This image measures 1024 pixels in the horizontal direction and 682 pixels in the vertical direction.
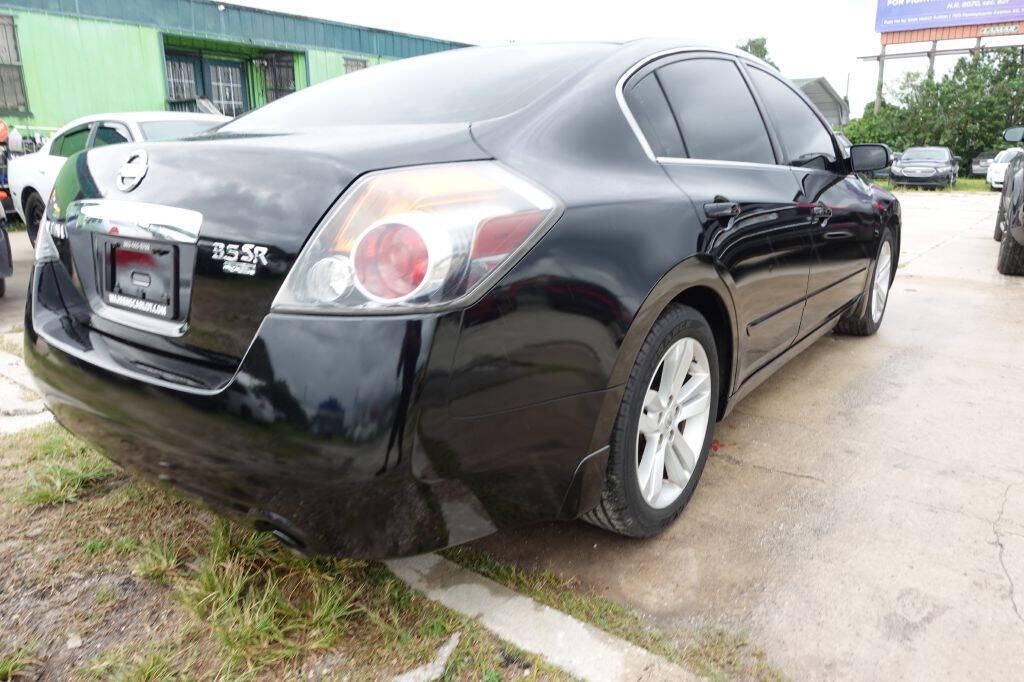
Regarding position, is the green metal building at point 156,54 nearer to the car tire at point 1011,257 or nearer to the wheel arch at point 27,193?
the wheel arch at point 27,193

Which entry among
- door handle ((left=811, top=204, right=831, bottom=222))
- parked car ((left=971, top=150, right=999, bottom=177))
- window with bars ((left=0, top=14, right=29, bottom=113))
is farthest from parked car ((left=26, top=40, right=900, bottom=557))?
parked car ((left=971, top=150, right=999, bottom=177))

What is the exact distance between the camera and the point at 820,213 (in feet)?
10.1

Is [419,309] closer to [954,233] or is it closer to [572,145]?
[572,145]

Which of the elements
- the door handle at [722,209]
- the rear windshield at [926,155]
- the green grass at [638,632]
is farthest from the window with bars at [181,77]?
the rear windshield at [926,155]

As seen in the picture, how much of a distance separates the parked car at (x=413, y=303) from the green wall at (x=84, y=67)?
12.6m

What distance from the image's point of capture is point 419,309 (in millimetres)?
1409

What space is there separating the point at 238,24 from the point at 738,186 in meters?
15.4

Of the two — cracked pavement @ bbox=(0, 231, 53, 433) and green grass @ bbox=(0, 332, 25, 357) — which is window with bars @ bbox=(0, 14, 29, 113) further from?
green grass @ bbox=(0, 332, 25, 357)

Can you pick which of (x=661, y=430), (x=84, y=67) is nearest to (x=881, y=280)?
(x=661, y=430)

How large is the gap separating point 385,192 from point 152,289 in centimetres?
64

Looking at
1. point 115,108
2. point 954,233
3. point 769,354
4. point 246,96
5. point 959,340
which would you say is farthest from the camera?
point 246,96

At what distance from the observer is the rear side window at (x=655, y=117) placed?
214 centimetres

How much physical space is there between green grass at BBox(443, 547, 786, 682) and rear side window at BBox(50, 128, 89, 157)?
653cm

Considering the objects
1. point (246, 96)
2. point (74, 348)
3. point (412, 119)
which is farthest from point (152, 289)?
point (246, 96)
